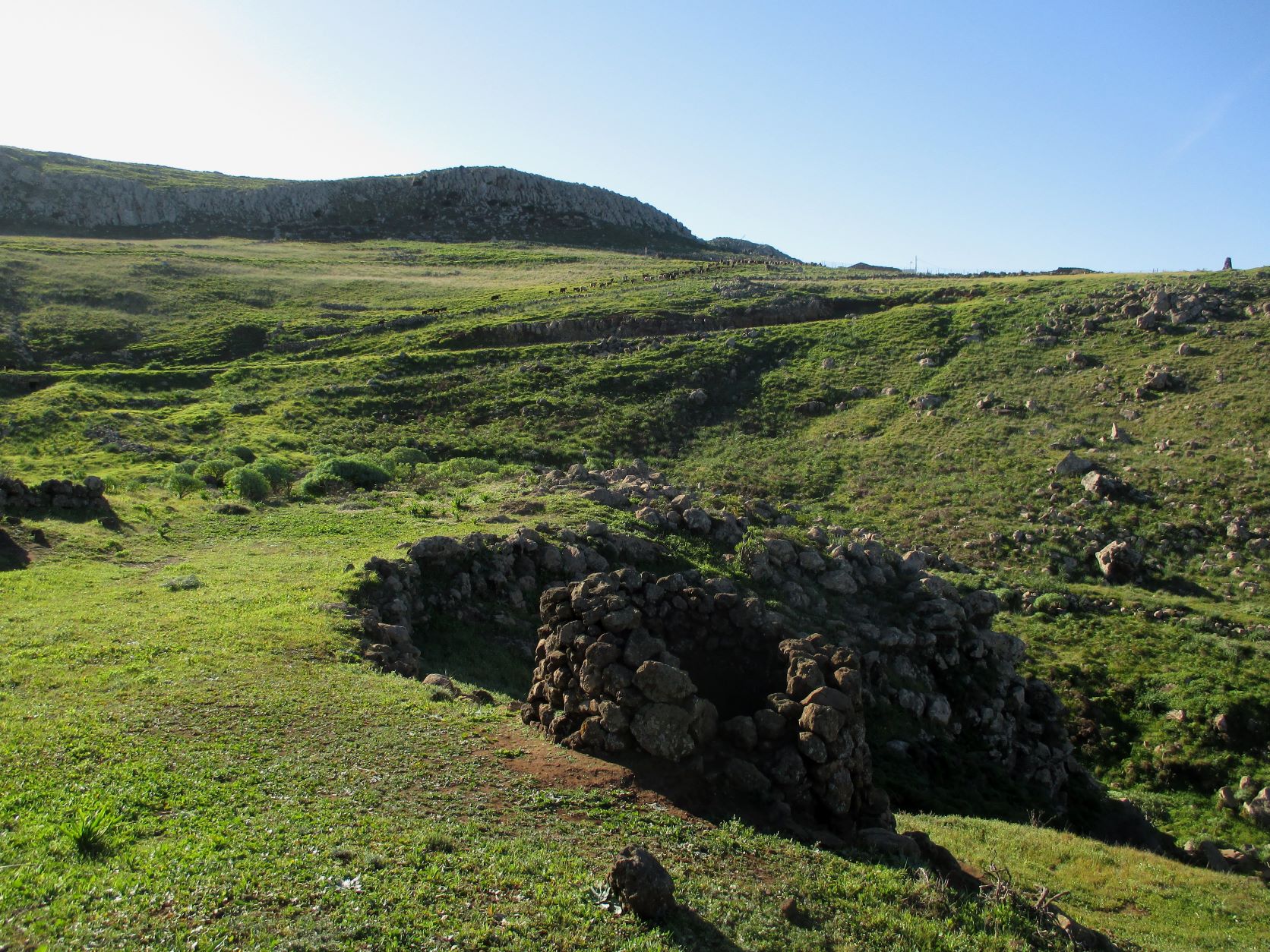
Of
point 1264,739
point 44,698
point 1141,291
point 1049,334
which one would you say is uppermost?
point 1141,291

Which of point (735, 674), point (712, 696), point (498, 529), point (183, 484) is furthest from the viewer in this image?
point (183, 484)

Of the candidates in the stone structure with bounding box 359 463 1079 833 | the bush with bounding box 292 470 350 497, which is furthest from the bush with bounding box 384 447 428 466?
the stone structure with bounding box 359 463 1079 833

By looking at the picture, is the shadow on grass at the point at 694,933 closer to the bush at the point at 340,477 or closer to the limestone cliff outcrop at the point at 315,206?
the bush at the point at 340,477

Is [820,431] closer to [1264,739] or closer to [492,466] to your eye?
[492,466]

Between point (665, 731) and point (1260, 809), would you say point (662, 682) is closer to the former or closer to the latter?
point (665, 731)

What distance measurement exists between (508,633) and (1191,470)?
29.9 m

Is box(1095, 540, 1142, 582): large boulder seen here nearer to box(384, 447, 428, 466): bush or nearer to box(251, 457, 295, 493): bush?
box(384, 447, 428, 466): bush

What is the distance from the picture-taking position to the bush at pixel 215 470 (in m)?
31.8

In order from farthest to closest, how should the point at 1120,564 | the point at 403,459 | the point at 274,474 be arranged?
the point at 403,459 → the point at 274,474 → the point at 1120,564

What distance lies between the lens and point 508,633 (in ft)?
60.7

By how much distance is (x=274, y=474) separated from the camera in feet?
102

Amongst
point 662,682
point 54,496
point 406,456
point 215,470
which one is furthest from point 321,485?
point 662,682

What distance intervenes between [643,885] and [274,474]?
27.3m

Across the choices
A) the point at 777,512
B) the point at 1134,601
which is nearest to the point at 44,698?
the point at 777,512
